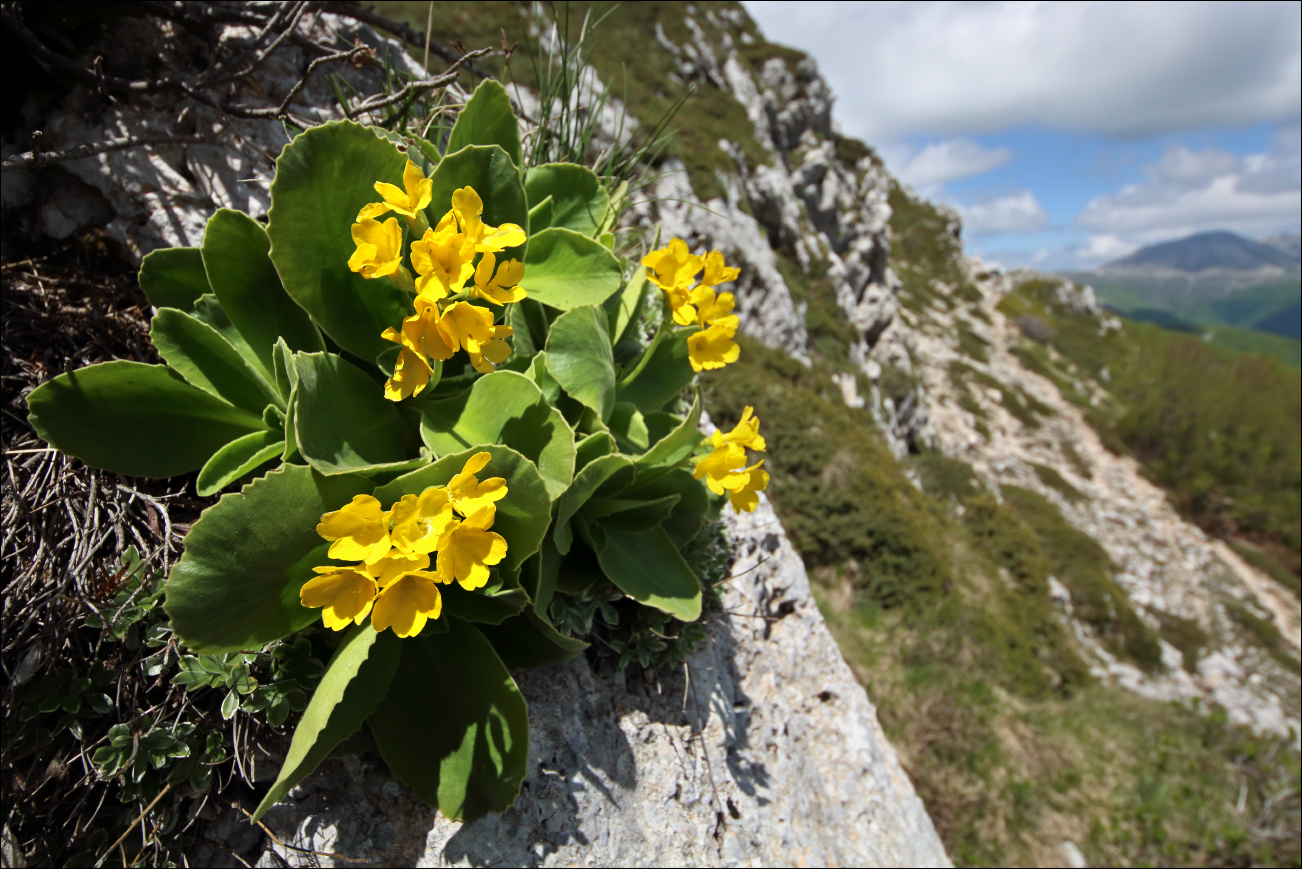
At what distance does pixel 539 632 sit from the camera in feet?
5.46

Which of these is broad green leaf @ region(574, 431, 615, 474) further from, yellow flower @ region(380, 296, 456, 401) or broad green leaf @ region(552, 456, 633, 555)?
yellow flower @ region(380, 296, 456, 401)

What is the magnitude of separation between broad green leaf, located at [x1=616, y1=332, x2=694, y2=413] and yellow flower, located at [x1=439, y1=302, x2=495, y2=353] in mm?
709

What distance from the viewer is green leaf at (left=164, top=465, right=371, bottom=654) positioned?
3.71 ft

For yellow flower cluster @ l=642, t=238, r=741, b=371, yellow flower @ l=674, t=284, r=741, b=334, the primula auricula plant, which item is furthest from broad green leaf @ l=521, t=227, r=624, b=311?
yellow flower @ l=674, t=284, r=741, b=334

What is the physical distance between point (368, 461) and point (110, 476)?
2.49 feet

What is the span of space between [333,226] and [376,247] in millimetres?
321

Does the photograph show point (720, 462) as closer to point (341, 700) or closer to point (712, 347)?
point (712, 347)

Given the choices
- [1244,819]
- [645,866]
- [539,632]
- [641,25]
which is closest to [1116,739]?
[1244,819]

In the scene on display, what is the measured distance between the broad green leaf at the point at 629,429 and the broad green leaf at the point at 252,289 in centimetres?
81

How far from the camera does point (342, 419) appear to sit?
4.80 ft

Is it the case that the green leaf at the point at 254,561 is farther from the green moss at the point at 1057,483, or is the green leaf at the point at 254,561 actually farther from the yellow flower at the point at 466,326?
the green moss at the point at 1057,483

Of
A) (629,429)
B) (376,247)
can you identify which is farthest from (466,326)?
(629,429)

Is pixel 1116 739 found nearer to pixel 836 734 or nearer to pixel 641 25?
pixel 836 734

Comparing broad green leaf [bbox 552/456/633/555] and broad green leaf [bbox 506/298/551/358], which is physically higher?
broad green leaf [bbox 506/298/551/358]
